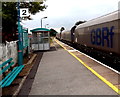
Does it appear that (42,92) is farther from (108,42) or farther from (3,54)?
(108,42)

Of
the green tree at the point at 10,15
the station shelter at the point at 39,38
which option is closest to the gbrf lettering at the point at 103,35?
the station shelter at the point at 39,38

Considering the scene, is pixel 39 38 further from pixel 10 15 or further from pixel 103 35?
pixel 103 35

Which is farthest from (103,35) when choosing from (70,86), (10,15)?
(10,15)

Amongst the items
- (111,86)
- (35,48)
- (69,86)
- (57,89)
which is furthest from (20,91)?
(35,48)

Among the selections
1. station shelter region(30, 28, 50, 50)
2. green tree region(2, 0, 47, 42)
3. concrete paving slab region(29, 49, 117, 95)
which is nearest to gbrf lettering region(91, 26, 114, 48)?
concrete paving slab region(29, 49, 117, 95)

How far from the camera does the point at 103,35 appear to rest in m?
11.1

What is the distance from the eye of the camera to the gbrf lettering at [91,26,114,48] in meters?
9.84

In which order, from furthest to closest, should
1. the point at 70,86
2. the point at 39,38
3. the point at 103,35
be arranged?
the point at 39,38 < the point at 103,35 < the point at 70,86

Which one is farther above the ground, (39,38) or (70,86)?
(39,38)

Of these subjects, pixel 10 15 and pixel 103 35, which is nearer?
Result: pixel 103 35

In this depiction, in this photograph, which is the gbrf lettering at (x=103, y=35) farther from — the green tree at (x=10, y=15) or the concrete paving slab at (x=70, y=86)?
the green tree at (x=10, y=15)

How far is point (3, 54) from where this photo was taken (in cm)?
938

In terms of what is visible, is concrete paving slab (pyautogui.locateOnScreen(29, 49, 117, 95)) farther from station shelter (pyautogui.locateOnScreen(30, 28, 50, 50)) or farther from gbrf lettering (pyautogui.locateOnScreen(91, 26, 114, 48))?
station shelter (pyautogui.locateOnScreen(30, 28, 50, 50))

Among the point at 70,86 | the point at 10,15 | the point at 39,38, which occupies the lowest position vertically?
the point at 70,86
